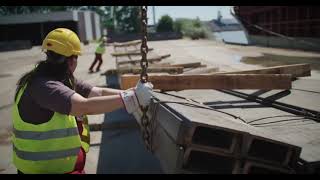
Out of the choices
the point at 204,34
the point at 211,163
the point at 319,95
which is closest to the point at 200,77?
the point at 319,95

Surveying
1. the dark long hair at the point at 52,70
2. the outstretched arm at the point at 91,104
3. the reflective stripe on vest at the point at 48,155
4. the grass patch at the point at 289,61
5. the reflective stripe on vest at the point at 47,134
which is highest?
the dark long hair at the point at 52,70

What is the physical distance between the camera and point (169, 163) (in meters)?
2.74

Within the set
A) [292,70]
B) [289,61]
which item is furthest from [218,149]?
[289,61]

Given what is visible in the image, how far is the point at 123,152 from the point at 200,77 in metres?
2.01

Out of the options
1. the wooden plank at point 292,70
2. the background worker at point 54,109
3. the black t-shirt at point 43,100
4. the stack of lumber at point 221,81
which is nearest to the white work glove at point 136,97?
the background worker at point 54,109

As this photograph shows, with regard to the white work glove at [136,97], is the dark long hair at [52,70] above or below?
above

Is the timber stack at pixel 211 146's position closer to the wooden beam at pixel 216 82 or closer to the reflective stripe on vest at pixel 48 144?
the reflective stripe on vest at pixel 48 144

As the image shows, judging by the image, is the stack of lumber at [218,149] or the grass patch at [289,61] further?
the grass patch at [289,61]

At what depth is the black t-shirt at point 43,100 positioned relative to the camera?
2641 mm

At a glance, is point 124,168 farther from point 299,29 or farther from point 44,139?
point 299,29

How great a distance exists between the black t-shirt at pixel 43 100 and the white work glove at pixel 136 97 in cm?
41

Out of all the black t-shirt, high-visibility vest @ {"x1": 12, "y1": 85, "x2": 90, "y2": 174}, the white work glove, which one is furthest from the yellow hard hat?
the white work glove

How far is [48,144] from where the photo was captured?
275cm

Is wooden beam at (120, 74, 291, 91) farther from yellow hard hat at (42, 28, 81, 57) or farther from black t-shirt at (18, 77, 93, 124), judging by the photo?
black t-shirt at (18, 77, 93, 124)
